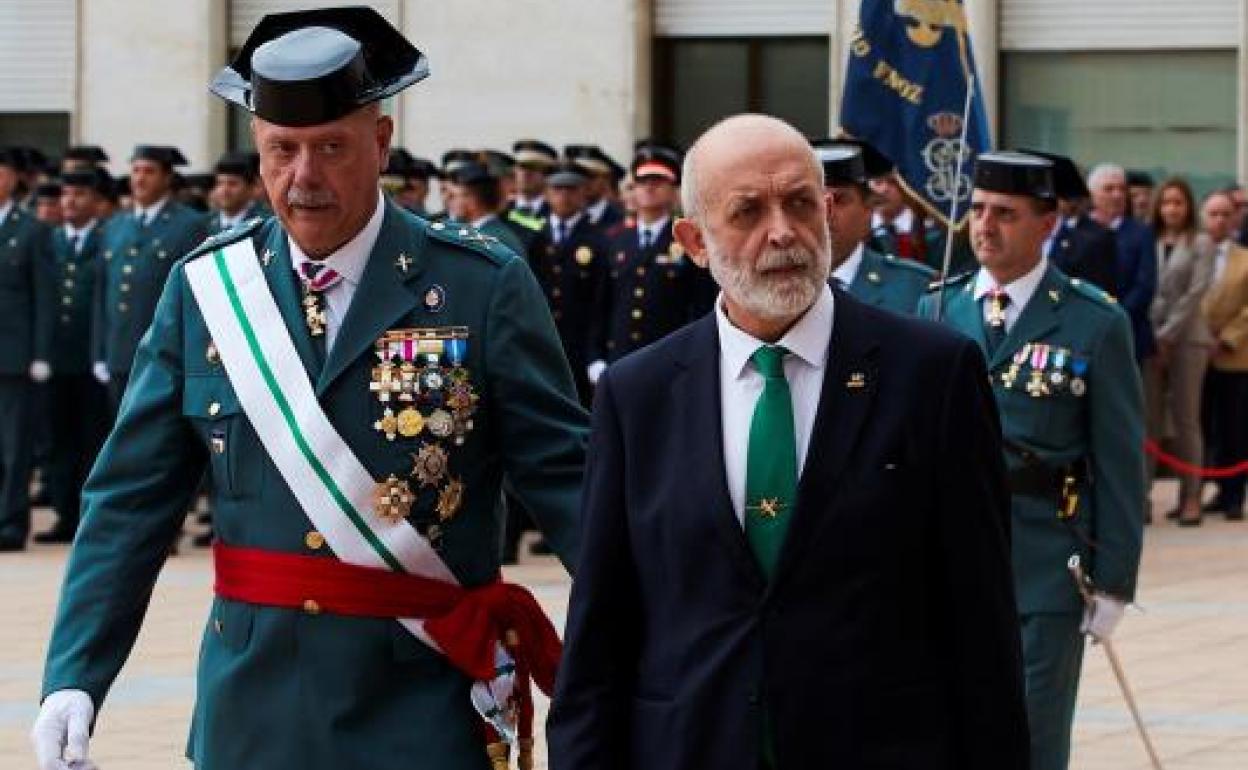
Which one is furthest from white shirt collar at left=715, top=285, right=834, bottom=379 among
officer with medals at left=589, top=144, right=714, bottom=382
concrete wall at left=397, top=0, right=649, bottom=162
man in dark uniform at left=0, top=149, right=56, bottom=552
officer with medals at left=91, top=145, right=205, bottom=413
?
concrete wall at left=397, top=0, right=649, bottom=162

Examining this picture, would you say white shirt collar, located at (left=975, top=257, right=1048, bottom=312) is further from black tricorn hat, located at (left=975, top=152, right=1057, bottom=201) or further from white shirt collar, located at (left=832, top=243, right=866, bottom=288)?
white shirt collar, located at (left=832, top=243, right=866, bottom=288)

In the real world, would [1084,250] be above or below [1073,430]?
above

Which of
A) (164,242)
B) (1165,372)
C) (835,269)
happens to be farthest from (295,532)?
(1165,372)

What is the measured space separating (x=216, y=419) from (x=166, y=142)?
22.8m

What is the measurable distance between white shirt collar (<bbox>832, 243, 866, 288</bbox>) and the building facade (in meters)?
14.7

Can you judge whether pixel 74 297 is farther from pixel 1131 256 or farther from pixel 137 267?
pixel 1131 256

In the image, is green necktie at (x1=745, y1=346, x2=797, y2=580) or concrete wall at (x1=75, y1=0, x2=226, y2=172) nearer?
green necktie at (x1=745, y1=346, x2=797, y2=580)

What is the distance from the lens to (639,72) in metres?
26.9

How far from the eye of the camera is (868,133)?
11.7 metres

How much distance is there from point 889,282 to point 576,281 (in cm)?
840

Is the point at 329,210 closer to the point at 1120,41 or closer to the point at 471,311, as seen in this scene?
the point at 471,311

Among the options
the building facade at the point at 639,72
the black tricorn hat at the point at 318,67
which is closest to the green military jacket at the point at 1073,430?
the black tricorn hat at the point at 318,67

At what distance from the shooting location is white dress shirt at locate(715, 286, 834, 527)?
4941mm

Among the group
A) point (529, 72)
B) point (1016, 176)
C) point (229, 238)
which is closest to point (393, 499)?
point (229, 238)
